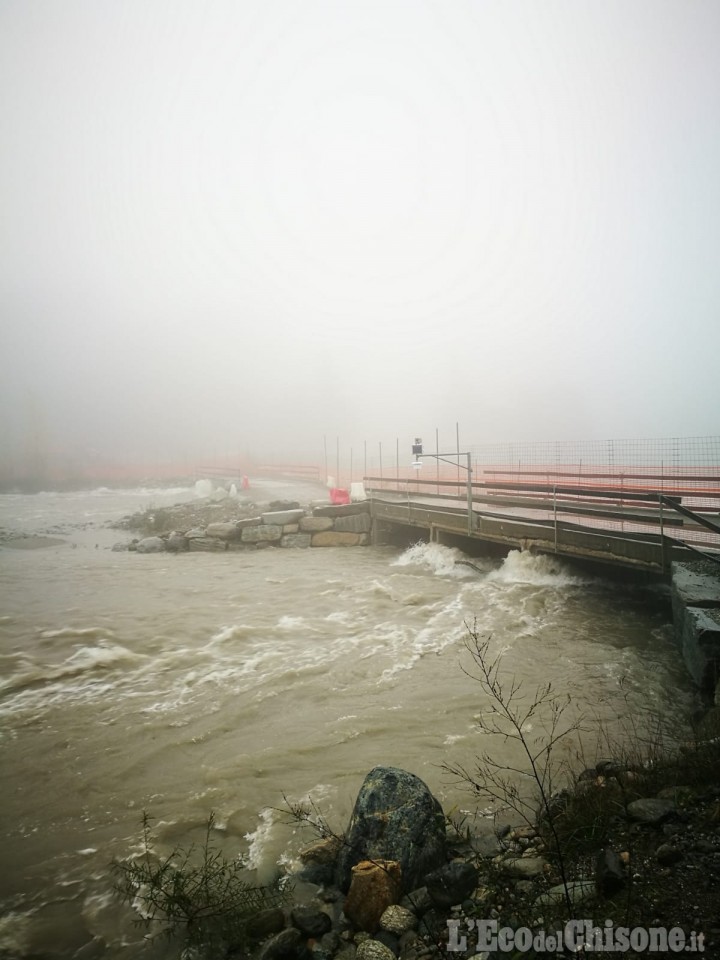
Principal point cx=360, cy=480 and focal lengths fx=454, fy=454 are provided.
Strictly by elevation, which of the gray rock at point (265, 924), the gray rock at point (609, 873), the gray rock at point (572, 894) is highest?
the gray rock at point (609, 873)

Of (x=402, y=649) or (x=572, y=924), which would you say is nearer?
(x=572, y=924)

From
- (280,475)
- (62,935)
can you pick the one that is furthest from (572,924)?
(280,475)

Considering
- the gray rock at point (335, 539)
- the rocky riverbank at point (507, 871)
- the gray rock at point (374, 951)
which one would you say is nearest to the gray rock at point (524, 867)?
the rocky riverbank at point (507, 871)

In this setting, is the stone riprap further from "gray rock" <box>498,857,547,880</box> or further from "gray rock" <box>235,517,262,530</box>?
"gray rock" <box>498,857,547,880</box>

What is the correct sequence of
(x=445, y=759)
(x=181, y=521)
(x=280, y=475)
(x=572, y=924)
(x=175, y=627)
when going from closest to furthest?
1. (x=572, y=924)
2. (x=445, y=759)
3. (x=175, y=627)
4. (x=181, y=521)
5. (x=280, y=475)

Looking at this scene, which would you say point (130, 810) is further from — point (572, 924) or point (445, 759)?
point (572, 924)

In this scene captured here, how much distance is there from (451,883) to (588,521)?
42.0ft

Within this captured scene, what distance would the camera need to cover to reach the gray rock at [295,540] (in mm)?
16453

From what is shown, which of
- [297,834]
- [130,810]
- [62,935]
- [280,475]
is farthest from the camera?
[280,475]

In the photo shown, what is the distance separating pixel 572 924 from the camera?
2117mm

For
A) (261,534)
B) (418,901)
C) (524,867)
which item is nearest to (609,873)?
(524,867)

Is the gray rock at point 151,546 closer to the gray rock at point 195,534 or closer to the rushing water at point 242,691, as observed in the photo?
the gray rock at point 195,534

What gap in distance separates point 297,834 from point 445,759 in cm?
171

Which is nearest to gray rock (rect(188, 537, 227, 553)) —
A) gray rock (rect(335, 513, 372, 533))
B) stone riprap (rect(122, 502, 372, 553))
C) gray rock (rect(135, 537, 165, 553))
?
stone riprap (rect(122, 502, 372, 553))
